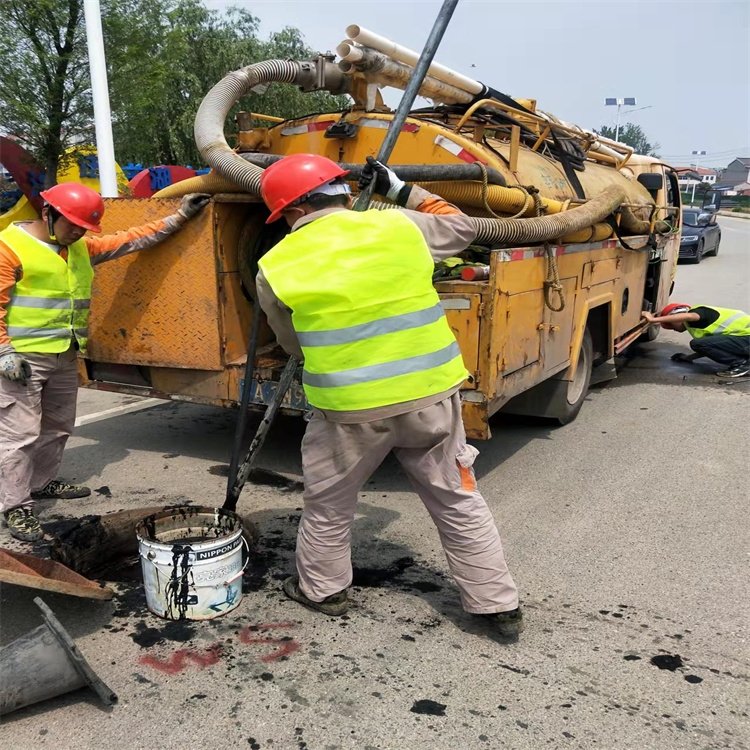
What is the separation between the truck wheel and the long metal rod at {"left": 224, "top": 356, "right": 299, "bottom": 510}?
113 inches

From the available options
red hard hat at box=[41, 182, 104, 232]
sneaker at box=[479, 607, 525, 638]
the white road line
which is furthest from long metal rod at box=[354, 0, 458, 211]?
the white road line

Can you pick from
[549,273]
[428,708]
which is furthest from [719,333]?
[428,708]

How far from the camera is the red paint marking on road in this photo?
2572 mm

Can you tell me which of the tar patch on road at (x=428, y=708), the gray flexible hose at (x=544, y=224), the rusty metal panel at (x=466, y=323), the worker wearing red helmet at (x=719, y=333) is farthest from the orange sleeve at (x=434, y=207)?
the worker wearing red helmet at (x=719, y=333)

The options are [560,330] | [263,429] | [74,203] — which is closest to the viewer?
[263,429]

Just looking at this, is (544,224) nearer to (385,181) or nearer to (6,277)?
(385,181)

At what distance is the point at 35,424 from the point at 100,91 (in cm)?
637

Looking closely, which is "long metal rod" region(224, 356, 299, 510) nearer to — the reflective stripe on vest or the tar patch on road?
the tar patch on road

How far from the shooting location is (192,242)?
4.30 meters

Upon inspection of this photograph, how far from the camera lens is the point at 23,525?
3574mm

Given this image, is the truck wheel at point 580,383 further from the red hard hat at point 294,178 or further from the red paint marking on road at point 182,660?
the red paint marking on road at point 182,660

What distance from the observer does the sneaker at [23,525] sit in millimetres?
3549

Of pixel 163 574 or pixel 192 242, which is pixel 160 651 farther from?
pixel 192 242

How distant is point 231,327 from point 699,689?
3.19m
